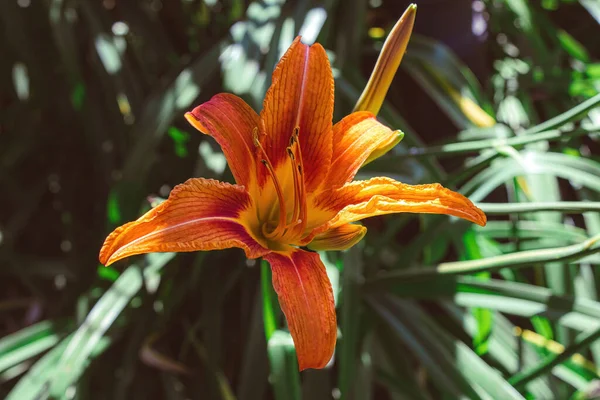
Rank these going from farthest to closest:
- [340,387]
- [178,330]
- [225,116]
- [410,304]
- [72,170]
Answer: [72,170] < [178,330] < [410,304] < [340,387] < [225,116]

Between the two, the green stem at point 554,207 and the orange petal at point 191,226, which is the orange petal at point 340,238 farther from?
the green stem at point 554,207

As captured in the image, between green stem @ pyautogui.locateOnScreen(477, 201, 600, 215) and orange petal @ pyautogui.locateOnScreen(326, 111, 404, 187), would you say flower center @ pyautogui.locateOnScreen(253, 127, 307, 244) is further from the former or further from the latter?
green stem @ pyautogui.locateOnScreen(477, 201, 600, 215)

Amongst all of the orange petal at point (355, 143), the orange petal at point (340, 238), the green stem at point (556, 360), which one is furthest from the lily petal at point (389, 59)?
the green stem at point (556, 360)

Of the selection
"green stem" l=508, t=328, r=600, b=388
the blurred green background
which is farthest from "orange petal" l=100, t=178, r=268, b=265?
"green stem" l=508, t=328, r=600, b=388

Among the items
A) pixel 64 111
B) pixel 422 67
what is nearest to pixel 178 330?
pixel 64 111

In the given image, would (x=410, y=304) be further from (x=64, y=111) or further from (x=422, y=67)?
(x=64, y=111)

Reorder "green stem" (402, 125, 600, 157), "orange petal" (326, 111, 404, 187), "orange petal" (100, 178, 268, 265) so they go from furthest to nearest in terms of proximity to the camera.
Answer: "green stem" (402, 125, 600, 157), "orange petal" (326, 111, 404, 187), "orange petal" (100, 178, 268, 265)

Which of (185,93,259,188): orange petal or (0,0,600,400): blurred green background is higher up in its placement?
(185,93,259,188): orange petal
